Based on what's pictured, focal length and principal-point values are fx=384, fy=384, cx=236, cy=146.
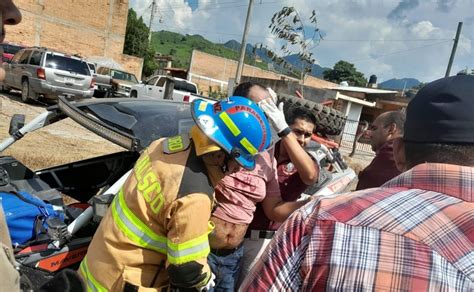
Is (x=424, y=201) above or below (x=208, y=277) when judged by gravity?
above

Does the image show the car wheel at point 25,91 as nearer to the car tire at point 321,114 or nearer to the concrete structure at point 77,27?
the car tire at point 321,114

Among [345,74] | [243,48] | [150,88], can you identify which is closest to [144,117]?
[150,88]

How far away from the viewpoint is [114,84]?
707 inches

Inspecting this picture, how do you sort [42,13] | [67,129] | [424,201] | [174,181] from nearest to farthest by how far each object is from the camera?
[424,201] < [174,181] < [67,129] < [42,13]

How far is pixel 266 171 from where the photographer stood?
7.39ft

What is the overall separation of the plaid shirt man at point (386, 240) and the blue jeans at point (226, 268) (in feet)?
3.86

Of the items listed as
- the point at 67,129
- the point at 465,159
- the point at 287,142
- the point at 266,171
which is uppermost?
the point at 465,159

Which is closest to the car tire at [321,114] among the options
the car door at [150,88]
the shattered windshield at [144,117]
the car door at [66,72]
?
the shattered windshield at [144,117]

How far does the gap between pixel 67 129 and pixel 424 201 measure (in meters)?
10.2

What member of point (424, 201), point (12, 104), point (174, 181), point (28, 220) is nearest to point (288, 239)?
point (424, 201)

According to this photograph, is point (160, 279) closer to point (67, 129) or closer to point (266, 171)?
point (266, 171)

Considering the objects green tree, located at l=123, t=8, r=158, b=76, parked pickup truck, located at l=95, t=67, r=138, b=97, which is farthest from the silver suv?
green tree, located at l=123, t=8, r=158, b=76

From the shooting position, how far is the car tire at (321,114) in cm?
298

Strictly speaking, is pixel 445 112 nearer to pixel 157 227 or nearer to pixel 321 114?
pixel 157 227
